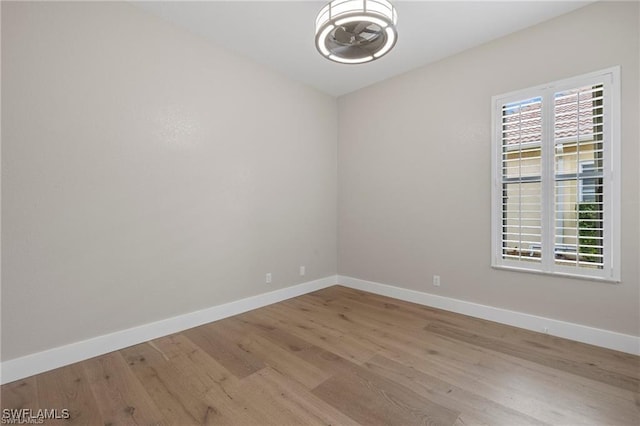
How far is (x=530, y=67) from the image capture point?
2.75 metres

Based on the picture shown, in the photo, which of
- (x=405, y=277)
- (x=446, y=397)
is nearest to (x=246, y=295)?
(x=405, y=277)

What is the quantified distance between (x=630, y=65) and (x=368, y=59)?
2.13 m

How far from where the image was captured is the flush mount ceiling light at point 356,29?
6.41ft

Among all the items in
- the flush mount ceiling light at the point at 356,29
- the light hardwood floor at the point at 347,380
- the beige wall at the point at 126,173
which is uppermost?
the flush mount ceiling light at the point at 356,29

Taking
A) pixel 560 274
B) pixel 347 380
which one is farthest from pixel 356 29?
pixel 560 274

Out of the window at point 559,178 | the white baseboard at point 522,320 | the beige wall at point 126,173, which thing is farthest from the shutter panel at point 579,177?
the beige wall at point 126,173

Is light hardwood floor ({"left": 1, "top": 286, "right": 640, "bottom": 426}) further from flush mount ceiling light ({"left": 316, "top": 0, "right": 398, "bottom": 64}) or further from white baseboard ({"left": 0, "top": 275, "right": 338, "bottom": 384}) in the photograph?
flush mount ceiling light ({"left": 316, "top": 0, "right": 398, "bottom": 64})

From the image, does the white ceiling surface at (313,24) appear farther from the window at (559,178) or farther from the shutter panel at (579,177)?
the shutter panel at (579,177)

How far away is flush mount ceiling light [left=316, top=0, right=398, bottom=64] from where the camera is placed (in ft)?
6.41

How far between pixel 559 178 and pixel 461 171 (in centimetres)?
88

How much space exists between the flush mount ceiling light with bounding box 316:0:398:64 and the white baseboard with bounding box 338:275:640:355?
2765 millimetres

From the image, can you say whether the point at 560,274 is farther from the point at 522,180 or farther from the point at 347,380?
the point at 347,380

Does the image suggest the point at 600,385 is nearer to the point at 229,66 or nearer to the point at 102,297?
the point at 102,297

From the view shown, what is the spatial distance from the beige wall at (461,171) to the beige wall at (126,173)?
1.25 m
